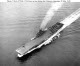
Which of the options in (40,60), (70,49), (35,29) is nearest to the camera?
(40,60)

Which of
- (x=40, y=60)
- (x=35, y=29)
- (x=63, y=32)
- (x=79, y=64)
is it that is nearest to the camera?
(x=79, y=64)

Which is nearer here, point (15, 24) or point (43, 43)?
point (43, 43)

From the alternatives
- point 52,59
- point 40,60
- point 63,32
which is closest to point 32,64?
point 40,60

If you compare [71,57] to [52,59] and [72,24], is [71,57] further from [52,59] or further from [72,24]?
[72,24]

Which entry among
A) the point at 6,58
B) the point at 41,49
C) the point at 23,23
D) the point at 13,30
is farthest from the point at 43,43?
the point at 23,23

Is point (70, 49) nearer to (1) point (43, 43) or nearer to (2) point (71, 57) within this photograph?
(2) point (71, 57)

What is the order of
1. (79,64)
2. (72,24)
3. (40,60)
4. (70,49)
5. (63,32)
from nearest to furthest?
1. (79,64)
2. (40,60)
3. (70,49)
4. (63,32)
5. (72,24)

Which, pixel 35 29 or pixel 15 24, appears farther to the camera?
pixel 15 24

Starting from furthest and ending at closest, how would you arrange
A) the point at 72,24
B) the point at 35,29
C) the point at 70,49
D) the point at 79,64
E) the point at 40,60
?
the point at 72,24 → the point at 35,29 → the point at 70,49 → the point at 40,60 → the point at 79,64
